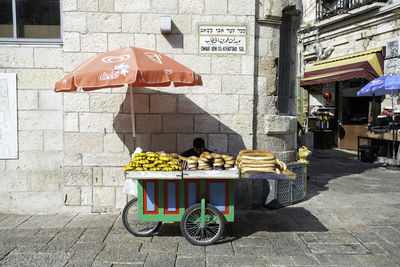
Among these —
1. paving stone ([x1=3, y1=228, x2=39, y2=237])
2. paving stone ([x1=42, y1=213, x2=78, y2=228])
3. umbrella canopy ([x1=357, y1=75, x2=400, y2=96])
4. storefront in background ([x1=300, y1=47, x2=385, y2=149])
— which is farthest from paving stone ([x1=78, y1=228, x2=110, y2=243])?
storefront in background ([x1=300, y1=47, x2=385, y2=149])

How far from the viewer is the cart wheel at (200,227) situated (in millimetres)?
4691

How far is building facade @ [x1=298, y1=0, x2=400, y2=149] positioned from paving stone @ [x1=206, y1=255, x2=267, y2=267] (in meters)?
11.2

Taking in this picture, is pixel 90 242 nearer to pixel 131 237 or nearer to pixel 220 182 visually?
pixel 131 237

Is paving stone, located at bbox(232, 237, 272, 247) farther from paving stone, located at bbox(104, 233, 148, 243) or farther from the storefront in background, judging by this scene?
the storefront in background

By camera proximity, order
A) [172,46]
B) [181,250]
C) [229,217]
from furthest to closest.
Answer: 1. [172,46]
2. [229,217]
3. [181,250]

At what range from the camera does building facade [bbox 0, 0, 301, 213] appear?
6.18m

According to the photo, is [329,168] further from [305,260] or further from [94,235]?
[94,235]

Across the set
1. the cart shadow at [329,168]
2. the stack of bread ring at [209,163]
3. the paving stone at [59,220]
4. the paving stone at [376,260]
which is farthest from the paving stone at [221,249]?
the cart shadow at [329,168]

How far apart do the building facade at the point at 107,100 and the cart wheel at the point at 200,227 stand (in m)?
1.76

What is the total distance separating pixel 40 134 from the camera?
20.9 ft

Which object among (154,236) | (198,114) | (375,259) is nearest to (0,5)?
(198,114)

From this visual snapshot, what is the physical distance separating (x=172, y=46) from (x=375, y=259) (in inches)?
191

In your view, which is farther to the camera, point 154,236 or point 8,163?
point 8,163

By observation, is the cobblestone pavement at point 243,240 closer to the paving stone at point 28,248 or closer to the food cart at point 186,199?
the paving stone at point 28,248
